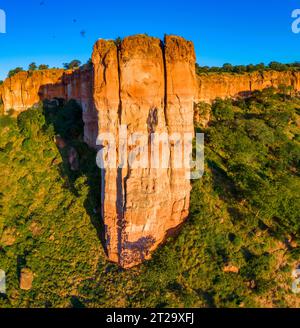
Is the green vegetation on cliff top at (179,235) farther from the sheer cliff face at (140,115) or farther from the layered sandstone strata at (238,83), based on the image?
the layered sandstone strata at (238,83)

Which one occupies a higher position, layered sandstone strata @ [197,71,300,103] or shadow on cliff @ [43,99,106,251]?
layered sandstone strata @ [197,71,300,103]

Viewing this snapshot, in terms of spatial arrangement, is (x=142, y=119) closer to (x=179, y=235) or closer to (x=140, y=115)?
(x=140, y=115)

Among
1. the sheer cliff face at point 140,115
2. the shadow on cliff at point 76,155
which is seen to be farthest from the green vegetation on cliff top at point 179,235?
the sheer cliff face at point 140,115

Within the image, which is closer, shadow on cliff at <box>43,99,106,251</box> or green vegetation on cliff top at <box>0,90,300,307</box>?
green vegetation on cliff top at <box>0,90,300,307</box>

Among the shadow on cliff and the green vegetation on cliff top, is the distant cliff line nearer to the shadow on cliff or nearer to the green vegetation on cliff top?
the shadow on cliff

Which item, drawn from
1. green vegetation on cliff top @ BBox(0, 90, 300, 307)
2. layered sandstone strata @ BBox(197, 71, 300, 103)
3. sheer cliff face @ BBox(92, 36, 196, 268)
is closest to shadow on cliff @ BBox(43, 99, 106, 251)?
green vegetation on cliff top @ BBox(0, 90, 300, 307)

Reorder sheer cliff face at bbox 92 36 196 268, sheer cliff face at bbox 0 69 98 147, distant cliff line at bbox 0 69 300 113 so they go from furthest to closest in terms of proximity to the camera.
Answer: distant cliff line at bbox 0 69 300 113 < sheer cliff face at bbox 0 69 98 147 < sheer cliff face at bbox 92 36 196 268

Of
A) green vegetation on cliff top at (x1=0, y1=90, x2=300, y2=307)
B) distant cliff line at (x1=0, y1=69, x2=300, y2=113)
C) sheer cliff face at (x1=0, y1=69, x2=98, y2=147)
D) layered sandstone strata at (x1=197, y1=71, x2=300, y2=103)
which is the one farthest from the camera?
layered sandstone strata at (x1=197, y1=71, x2=300, y2=103)
